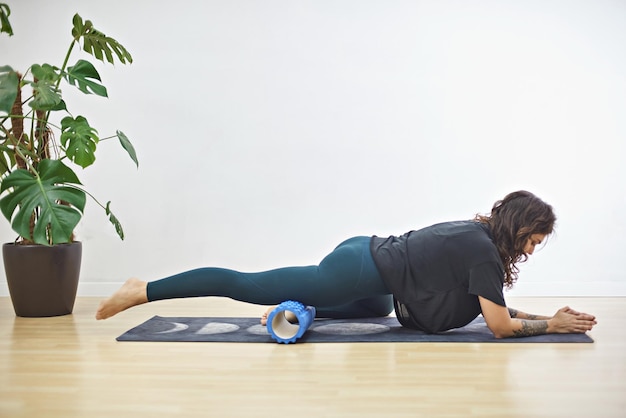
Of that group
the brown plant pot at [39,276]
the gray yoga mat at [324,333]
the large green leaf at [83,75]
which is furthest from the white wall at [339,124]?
the gray yoga mat at [324,333]

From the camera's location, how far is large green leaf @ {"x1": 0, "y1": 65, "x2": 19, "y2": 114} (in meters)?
3.21

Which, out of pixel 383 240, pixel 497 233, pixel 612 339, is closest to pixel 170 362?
pixel 383 240

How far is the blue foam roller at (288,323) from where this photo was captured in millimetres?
3145

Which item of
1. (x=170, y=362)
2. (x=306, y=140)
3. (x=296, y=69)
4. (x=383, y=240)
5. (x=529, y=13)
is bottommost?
(x=170, y=362)

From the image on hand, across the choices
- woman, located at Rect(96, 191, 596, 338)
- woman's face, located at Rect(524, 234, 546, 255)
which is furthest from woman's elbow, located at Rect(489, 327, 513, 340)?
woman's face, located at Rect(524, 234, 546, 255)

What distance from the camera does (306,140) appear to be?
4910 millimetres

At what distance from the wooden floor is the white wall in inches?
60.1

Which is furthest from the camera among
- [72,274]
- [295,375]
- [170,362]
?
[72,274]

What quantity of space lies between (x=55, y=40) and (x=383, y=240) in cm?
303

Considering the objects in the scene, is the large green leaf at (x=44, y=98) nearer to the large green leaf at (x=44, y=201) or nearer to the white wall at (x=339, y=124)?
the large green leaf at (x=44, y=201)

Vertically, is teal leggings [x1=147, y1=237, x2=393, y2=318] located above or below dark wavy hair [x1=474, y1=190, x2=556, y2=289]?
below

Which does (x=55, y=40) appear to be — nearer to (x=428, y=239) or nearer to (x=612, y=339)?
(x=428, y=239)

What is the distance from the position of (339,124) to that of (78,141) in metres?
1.79

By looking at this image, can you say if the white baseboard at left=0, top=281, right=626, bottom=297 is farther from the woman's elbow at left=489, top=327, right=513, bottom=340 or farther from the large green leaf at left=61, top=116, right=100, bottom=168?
the large green leaf at left=61, top=116, right=100, bottom=168
